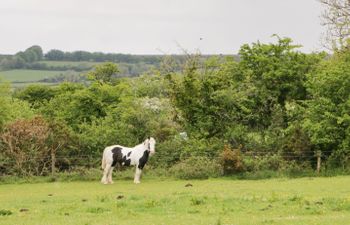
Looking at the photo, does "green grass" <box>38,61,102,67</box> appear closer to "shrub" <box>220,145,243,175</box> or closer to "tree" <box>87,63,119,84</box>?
"tree" <box>87,63,119,84</box>

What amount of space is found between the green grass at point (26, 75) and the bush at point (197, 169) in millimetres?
101558

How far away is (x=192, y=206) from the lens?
60.7 feet

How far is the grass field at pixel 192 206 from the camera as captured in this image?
15.9m

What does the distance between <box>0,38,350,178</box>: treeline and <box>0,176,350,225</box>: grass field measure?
4910 millimetres

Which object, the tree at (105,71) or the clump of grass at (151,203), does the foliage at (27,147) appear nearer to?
the clump of grass at (151,203)

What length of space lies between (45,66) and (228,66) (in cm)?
12486

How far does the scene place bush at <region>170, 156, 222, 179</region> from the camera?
30938 millimetres

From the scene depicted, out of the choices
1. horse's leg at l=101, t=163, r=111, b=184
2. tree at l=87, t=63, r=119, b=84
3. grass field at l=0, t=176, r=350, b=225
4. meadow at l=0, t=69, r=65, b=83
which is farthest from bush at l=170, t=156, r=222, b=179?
meadow at l=0, t=69, r=65, b=83

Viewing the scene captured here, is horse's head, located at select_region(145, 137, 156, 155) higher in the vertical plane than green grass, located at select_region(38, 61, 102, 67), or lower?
higher

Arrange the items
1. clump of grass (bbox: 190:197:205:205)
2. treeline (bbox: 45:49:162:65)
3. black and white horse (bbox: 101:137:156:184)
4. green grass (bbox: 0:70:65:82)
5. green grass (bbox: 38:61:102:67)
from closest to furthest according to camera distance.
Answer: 1. clump of grass (bbox: 190:197:205:205)
2. black and white horse (bbox: 101:137:156:184)
3. green grass (bbox: 0:70:65:82)
4. green grass (bbox: 38:61:102:67)
5. treeline (bbox: 45:49:162:65)

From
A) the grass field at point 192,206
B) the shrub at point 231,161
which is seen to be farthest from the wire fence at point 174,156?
the grass field at point 192,206

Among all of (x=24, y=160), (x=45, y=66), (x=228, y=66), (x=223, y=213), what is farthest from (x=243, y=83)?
(x=45, y=66)

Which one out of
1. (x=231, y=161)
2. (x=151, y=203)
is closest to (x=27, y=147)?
(x=231, y=161)

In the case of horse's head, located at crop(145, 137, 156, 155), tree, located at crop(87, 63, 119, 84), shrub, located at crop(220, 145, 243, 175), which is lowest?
shrub, located at crop(220, 145, 243, 175)
